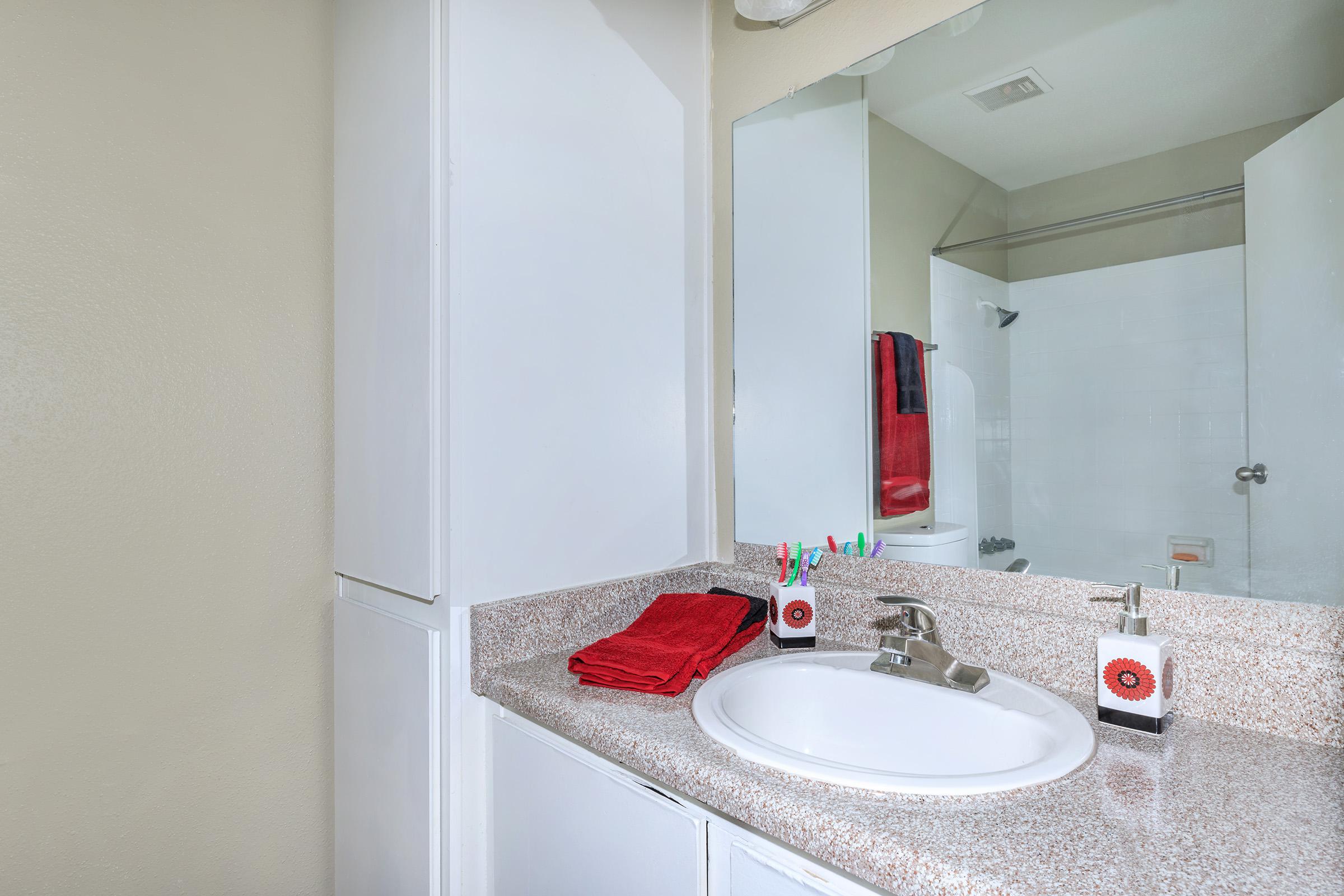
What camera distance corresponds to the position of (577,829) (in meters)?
0.91

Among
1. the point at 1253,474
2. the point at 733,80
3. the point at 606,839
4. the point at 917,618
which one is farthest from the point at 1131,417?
the point at 733,80

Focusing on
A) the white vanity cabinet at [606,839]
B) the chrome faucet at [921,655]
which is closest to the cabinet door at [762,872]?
the white vanity cabinet at [606,839]

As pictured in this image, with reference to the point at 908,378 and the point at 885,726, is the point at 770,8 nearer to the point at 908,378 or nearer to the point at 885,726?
the point at 908,378

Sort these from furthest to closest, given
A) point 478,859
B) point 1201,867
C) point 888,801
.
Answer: point 478,859 < point 888,801 < point 1201,867

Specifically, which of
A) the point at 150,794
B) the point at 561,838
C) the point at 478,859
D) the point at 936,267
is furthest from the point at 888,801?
the point at 150,794

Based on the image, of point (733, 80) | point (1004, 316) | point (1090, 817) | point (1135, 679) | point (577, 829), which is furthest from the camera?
point (733, 80)

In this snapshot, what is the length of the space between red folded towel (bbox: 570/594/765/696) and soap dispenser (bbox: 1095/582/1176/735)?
0.50m

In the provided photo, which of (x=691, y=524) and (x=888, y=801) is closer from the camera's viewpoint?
(x=888, y=801)

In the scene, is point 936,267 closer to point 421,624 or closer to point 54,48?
point 421,624

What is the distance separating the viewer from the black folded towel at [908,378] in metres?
1.17

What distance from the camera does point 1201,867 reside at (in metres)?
0.55

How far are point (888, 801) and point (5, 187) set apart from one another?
1482mm

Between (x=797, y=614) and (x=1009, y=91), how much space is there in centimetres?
88

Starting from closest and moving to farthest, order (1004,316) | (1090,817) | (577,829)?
(1090,817)
(577,829)
(1004,316)
